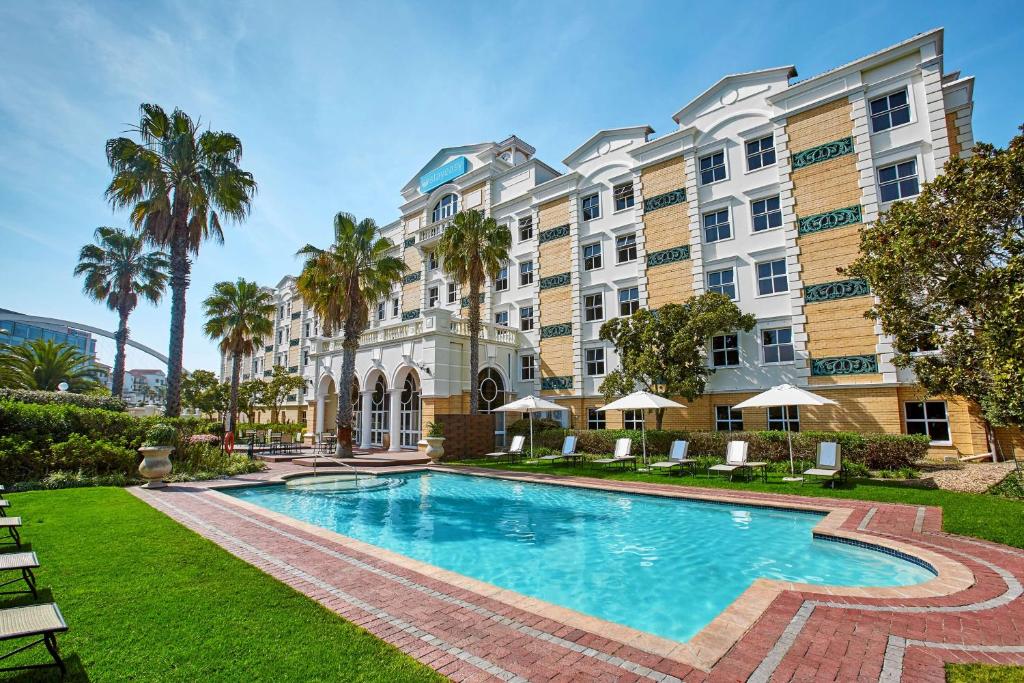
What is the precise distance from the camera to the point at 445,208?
3572cm

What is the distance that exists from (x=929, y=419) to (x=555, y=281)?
1772 cm

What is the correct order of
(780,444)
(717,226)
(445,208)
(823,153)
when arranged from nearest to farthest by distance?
(780,444), (823,153), (717,226), (445,208)

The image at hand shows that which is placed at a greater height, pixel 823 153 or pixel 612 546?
pixel 823 153

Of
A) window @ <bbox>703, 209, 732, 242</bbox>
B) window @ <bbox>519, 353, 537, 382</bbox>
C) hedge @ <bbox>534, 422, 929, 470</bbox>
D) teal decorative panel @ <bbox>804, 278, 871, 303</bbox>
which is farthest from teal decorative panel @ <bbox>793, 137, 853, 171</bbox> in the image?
window @ <bbox>519, 353, 537, 382</bbox>

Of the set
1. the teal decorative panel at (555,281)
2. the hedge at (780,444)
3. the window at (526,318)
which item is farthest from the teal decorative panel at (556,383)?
the teal decorative panel at (555,281)

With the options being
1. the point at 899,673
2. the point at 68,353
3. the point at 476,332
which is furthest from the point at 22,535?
the point at 68,353

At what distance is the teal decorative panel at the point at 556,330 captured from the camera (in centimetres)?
2775

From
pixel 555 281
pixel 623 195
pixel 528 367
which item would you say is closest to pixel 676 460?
pixel 528 367

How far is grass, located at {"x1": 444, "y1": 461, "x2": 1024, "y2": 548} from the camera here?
8.49m

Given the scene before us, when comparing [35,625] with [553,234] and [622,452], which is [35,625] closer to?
[622,452]

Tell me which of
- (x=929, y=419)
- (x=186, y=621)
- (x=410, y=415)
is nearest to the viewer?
(x=186, y=621)

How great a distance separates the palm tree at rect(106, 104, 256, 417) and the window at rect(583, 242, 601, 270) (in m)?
17.4

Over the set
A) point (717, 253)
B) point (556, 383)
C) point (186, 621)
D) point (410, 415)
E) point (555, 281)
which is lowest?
point (186, 621)

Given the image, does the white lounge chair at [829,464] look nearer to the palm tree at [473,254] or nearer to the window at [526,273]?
the palm tree at [473,254]
